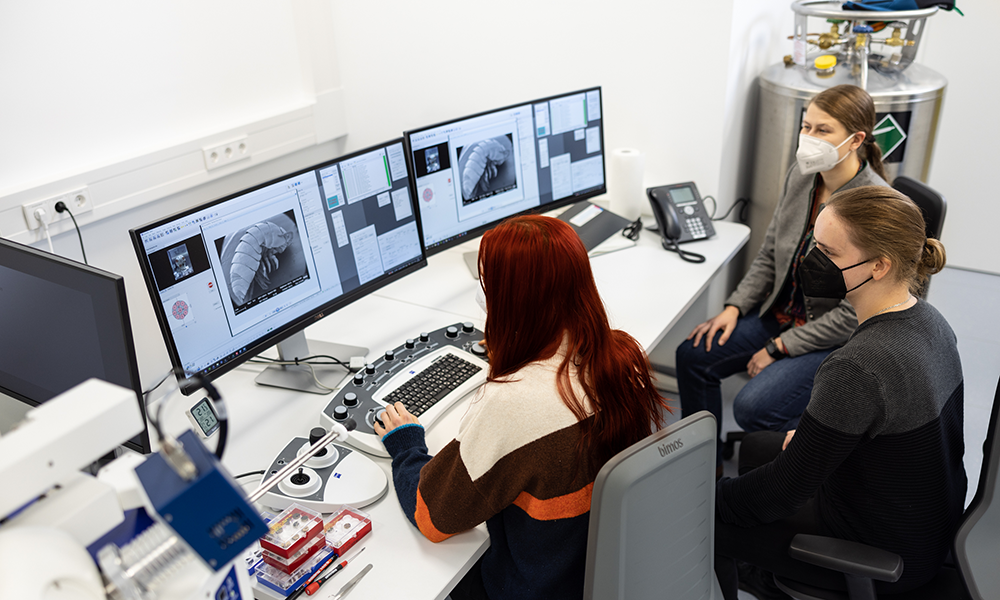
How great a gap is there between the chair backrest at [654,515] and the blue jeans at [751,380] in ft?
2.83

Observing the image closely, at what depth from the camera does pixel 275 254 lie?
1593 millimetres

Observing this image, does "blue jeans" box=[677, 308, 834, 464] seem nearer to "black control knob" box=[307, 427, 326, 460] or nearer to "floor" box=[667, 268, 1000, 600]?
"floor" box=[667, 268, 1000, 600]

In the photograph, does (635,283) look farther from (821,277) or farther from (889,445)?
(889,445)

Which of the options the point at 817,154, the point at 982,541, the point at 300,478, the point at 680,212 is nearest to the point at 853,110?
the point at 817,154

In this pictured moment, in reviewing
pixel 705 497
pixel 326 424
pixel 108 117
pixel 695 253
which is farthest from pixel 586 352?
pixel 108 117

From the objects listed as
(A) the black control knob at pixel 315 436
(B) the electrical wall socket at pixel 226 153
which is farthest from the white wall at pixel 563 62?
(A) the black control knob at pixel 315 436

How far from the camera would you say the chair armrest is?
136 cm

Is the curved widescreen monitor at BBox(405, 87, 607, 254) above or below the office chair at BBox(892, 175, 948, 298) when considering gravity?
above

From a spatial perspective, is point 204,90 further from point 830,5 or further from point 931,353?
point 931,353

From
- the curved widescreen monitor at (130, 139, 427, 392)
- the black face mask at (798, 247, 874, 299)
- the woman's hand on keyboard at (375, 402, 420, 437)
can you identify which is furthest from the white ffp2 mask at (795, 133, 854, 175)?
the woman's hand on keyboard at (375, 402, 420, 437)

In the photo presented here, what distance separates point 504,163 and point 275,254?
0.86 meters

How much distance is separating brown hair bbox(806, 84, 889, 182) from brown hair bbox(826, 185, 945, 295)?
0.61 m

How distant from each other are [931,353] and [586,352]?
2.15 ft

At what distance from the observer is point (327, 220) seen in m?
1.70
